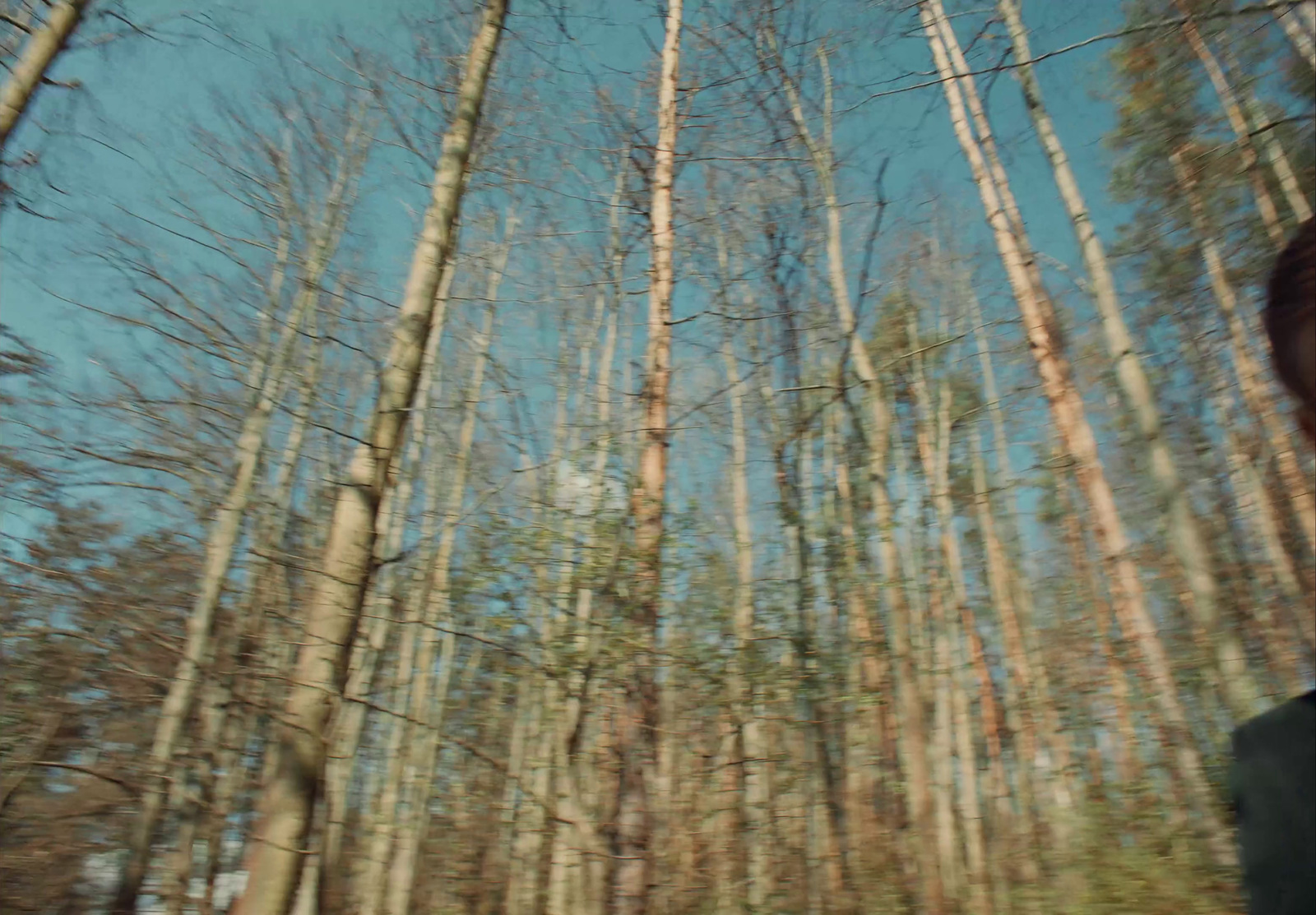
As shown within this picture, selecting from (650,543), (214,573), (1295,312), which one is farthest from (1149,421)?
(214,573)

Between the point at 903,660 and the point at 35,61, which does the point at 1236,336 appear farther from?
the point at 35,61

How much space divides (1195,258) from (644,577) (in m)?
6.66

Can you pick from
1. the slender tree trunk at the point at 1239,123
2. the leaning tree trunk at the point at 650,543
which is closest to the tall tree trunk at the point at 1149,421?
the leaning tree trunk at the point at 650,543

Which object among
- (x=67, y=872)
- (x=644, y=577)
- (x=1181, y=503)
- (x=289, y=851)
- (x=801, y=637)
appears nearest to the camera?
(x=289, y=851)

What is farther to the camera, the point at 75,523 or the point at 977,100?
the point at 977,100

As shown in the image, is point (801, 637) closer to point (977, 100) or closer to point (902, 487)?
point (902, 487)

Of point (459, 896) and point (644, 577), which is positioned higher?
point (644, 577)

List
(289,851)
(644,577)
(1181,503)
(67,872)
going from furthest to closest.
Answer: (67,872) → (644,577) → (1181,503) → (289,851)

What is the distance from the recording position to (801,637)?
4.12 meters

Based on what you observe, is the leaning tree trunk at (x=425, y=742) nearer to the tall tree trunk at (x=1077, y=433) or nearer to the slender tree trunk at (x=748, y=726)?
the slender tree trunk at (x=748, y=726)

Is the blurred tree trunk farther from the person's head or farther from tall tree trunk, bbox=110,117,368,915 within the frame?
the person's head

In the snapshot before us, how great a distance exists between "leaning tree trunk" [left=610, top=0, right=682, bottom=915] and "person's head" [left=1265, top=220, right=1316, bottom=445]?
303 centimetres

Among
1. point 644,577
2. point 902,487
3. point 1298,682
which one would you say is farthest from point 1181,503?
point 902,487

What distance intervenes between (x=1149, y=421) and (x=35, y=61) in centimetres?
566
